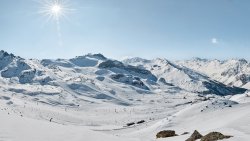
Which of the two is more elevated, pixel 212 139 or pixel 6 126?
pixel 6 126

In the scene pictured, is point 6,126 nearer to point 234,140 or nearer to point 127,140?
point 127,140

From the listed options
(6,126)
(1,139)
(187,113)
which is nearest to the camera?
(1,139)

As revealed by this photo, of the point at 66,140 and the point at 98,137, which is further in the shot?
the point at 98,137

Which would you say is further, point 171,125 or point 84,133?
point 171,125

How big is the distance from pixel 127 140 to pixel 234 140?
25.7ft

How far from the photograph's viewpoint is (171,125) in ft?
359

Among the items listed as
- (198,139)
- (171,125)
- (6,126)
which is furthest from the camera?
(171,125)

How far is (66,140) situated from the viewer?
22328mm

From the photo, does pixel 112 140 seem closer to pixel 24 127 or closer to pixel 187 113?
pixel 24 127

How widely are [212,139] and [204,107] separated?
11178 cm

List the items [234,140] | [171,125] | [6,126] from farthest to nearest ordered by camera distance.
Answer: [171,125], [6,126], [234,140]

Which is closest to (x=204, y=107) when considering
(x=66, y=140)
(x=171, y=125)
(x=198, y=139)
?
(x=171, y=125)

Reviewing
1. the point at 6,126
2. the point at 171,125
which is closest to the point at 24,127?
the point at 6,126

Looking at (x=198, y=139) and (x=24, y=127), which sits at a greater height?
(x=24, y=127)
